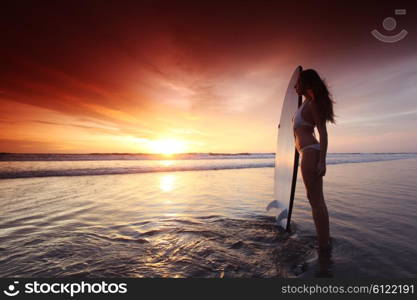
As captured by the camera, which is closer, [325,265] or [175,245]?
[325,265]

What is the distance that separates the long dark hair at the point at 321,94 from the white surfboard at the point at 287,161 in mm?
647

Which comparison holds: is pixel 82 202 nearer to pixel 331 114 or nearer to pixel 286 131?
pixel 286 131

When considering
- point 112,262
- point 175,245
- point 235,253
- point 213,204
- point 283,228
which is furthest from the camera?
point 213,204

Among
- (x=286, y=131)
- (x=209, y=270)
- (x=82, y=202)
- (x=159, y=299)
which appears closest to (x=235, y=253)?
(x=209, y=270)

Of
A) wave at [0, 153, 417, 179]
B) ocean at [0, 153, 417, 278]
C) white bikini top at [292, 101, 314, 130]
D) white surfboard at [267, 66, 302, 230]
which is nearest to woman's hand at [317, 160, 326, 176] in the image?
white bikini top at [292, 101, 314, 130]

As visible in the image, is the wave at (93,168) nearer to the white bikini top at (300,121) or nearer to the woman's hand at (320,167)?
the white bikini top at (300,121)

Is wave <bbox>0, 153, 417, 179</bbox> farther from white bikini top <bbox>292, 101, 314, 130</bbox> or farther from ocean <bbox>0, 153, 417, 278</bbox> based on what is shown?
white bikini top <bbox>292, 101, 314, 130</bbox>

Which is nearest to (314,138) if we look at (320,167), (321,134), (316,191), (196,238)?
(321,134)

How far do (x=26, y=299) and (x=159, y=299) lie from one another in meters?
1.09

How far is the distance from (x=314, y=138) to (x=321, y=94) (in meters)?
0.50

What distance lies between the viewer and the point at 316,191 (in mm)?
2627

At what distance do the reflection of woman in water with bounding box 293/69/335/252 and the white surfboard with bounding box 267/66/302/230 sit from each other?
0.55 m

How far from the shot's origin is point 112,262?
2.45 m

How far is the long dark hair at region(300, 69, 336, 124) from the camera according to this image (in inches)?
99.0
